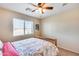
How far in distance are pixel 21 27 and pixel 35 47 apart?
32cm

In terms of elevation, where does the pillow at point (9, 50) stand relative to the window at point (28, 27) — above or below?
below

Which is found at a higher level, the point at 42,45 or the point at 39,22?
the point at 39,22

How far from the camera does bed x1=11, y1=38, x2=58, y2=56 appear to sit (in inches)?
38.8

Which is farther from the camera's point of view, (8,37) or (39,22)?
(39,22)

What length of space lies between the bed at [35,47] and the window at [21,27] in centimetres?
11

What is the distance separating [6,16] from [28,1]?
330mm

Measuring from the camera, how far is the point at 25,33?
105 cm

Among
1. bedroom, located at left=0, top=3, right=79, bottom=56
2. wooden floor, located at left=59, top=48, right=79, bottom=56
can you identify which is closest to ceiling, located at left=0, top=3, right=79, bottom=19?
bedroom, located at left=0, top=3, right=79, bottom=56

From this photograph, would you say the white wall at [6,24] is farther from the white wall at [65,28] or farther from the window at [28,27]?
the white wall at [65,28]

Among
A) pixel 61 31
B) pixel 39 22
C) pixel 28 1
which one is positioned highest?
pixel 28 1

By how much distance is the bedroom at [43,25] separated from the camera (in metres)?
0.97

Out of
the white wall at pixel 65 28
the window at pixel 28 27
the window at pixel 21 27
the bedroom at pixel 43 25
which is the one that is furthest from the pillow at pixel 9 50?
the white wall at pixel 65 28

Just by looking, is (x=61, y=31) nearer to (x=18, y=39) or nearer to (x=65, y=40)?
(x=65, y=40)

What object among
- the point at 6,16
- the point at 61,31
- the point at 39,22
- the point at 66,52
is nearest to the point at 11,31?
the point at 6,16
